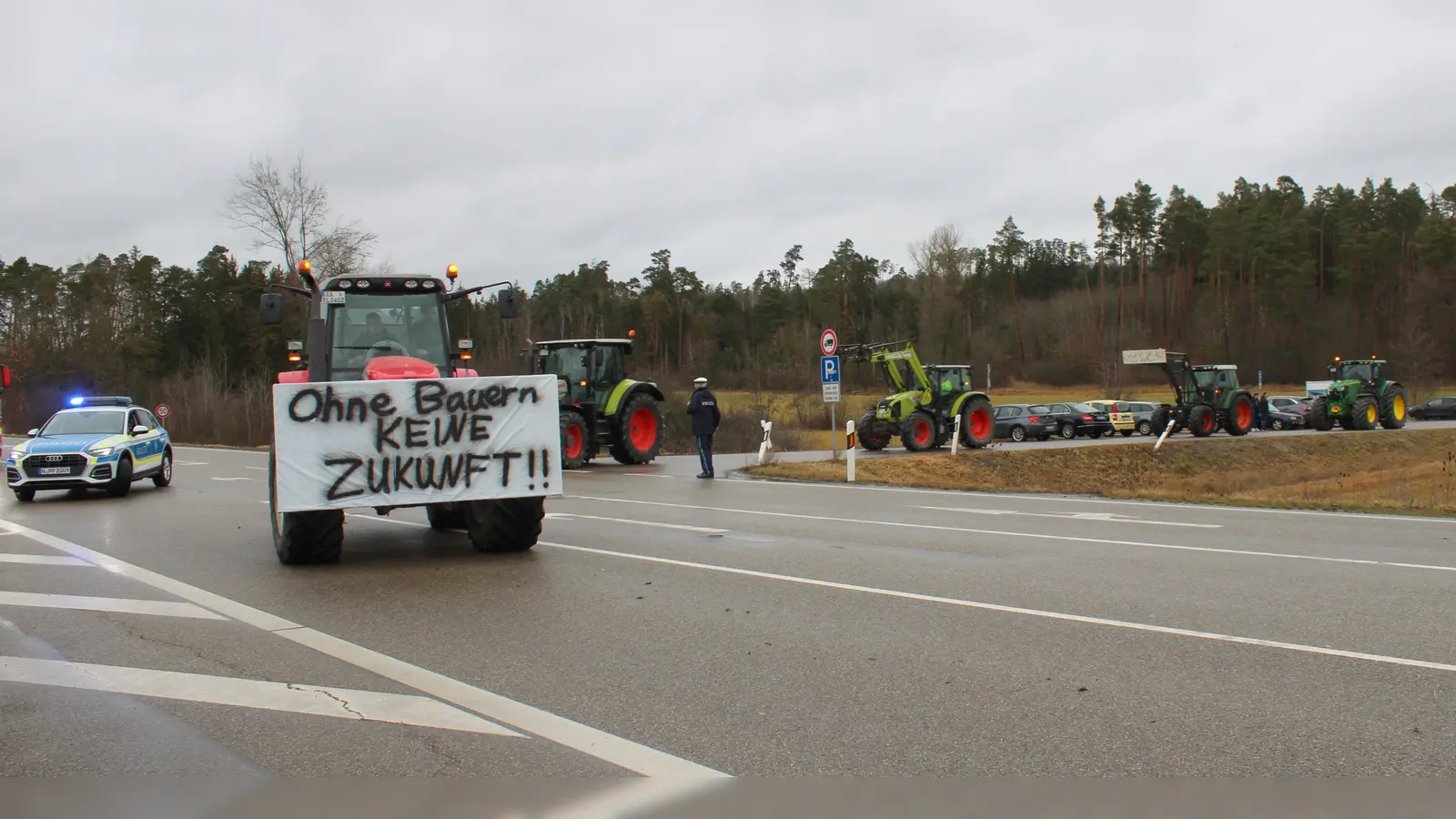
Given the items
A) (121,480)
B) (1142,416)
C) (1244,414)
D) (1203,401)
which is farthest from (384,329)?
(1142,416)

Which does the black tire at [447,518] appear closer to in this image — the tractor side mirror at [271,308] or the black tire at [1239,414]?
the tractor side mirror at [271,308]

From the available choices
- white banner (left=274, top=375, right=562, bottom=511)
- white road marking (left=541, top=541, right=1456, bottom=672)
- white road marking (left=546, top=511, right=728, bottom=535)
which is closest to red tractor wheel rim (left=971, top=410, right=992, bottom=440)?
white road marking (left=546, top=511, right=728, bottom=535)

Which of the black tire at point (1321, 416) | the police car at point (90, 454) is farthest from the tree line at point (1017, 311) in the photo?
the police car at point (90, 454)

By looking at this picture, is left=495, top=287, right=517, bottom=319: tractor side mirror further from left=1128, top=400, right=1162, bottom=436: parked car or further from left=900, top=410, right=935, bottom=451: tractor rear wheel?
left=1128, top=400, right=1162, bottom=436: parked car

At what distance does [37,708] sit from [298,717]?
1.45 m

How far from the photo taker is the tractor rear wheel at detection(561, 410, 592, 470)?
24.5 metres

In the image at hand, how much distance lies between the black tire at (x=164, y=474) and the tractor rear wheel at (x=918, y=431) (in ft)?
59.1

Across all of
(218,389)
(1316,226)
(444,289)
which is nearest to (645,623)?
(444,289)

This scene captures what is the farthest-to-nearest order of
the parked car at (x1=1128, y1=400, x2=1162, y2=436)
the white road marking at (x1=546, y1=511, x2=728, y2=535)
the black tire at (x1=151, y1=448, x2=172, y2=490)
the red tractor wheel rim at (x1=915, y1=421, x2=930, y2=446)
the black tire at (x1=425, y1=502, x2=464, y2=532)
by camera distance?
the parked car at (x1=1128, y1=400, x2=1162, y2=436), the red tractor wheel rim at (x1=915, y1=421, x2=930, y2=446), the black tire at (x1=151, y1=448, x2=172, y2=490), the black tire at (x1=425, y1=502, x2=464, y2=532), the white road marking at (x1=546, y1=511, x2=728, y2=535)

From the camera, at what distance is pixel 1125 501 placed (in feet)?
57.6

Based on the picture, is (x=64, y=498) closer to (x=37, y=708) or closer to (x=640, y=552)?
(x=640, y=552)

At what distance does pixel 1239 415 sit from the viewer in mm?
40969

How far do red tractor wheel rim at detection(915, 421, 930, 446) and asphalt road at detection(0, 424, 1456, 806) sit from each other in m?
18.5

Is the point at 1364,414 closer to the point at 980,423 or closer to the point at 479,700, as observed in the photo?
the point at 980,423
